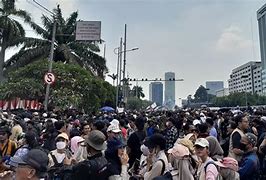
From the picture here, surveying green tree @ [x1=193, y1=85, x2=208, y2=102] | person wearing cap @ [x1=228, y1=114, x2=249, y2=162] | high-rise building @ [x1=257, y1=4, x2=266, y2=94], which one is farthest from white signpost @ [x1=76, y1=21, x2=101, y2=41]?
green tree @ [x1=193, y1=85, x2=208, y2=102]

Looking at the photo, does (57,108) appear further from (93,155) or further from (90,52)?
(93,155)

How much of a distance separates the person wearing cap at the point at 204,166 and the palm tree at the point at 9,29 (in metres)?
29.2

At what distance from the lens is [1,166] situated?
15.2 feet

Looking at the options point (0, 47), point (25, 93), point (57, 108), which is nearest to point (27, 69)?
point (25, 93)

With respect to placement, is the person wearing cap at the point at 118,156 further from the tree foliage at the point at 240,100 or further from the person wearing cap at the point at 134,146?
the tree foliage at the point at 240,100

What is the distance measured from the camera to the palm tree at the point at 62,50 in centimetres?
3136

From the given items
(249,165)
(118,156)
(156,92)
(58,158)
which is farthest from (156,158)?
(156,92)

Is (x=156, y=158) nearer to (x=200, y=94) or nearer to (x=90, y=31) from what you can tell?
(x=90, y=31)

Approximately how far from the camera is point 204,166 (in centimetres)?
429

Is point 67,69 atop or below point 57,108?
atop

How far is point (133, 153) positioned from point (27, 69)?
2054cm

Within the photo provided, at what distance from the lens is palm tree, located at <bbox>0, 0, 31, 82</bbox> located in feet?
99.3

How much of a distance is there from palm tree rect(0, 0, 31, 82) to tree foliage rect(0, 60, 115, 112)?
6054 millimetres

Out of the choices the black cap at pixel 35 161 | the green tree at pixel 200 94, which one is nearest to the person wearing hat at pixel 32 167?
the black cap at pixel 35 161
